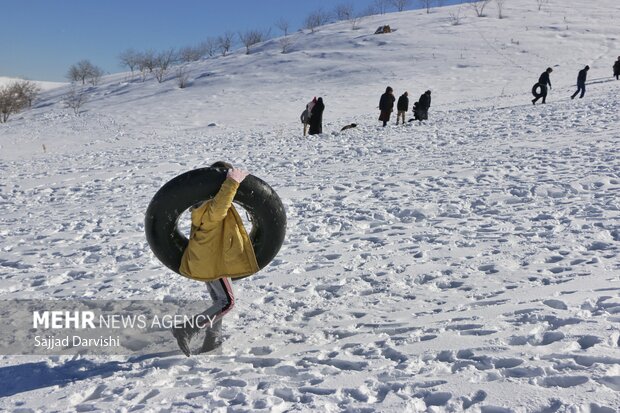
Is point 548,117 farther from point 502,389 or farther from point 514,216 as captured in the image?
point 502,389

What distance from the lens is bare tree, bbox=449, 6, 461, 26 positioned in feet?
163

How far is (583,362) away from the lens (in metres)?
3.01

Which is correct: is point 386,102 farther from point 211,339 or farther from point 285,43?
point 285,43

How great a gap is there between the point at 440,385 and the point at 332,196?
583 centimetres

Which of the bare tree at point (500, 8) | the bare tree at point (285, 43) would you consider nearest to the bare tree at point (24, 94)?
the bare tree at point (285, 43)

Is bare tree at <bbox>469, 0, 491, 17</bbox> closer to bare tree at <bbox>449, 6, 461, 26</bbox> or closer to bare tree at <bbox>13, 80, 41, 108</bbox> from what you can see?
bare tree at <bbox>449, 6, 461, 26</bbox>

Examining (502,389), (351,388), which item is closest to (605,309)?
(502,389)

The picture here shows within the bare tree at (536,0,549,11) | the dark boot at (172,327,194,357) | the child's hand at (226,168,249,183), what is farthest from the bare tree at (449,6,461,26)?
the dark boot at (172,327,194,357)

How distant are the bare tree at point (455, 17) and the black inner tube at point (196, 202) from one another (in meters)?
50.5

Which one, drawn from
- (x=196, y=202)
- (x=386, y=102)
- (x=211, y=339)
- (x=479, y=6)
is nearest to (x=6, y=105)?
(x=386, y=102)

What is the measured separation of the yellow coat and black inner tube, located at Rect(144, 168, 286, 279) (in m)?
0.18

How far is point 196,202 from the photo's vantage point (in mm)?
3805

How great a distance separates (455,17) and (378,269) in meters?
53.4

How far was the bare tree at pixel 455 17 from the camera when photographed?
4982cm
